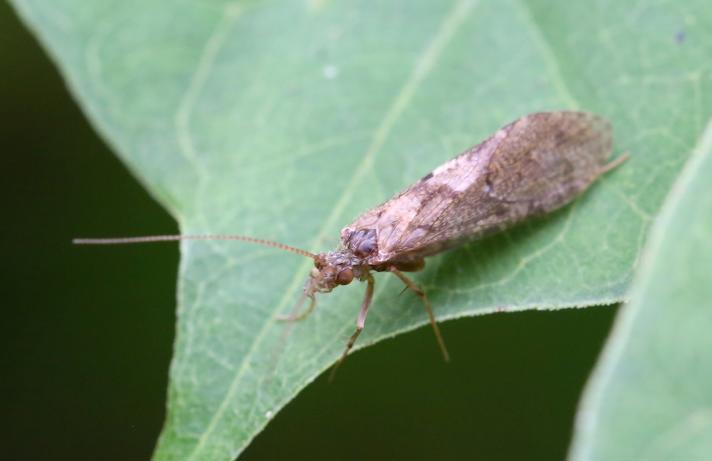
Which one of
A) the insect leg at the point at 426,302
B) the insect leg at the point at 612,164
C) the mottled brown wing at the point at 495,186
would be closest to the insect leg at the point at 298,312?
the mottled brown wing at the point at 495,186

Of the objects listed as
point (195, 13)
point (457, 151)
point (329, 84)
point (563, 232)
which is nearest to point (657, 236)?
point (563, 232)

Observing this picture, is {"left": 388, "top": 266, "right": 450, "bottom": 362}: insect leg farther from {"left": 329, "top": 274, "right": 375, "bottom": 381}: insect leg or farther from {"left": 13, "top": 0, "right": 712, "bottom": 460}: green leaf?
{"left": 329, "top": 274, "right": 375, "bottom": 381}: insect leg

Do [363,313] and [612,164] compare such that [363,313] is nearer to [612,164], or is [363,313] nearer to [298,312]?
[298,312]

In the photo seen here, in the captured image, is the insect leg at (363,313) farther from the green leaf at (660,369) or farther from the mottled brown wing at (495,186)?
the green leaf at (660,369)

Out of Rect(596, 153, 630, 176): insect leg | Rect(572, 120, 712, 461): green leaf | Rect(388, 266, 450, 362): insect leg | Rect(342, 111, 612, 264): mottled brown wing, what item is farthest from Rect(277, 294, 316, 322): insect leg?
Rect(572, 120, 712, 461): green leaf

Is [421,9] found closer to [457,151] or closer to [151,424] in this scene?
[457,151]

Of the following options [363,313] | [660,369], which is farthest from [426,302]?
[660,369]
